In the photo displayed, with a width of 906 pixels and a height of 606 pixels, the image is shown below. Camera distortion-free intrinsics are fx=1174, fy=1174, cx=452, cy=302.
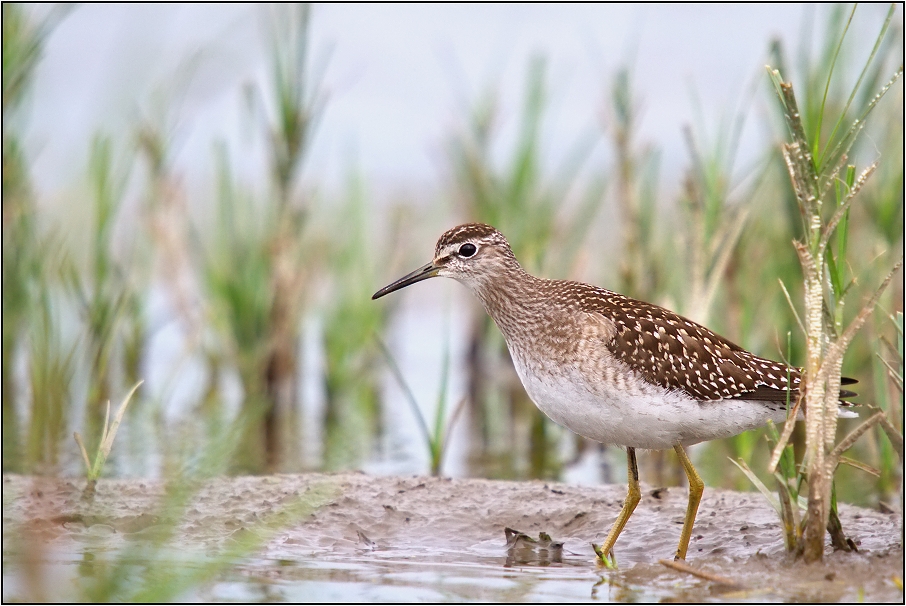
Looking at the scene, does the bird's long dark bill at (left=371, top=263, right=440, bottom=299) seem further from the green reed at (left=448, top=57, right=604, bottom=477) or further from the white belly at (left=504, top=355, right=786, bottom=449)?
the green reed at (left=448, top=57, right=604, bottom=477)

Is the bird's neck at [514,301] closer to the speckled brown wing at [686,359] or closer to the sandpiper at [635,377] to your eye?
the sandpiper at [635,377]

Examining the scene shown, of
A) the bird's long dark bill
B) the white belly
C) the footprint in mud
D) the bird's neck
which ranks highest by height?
the bird's long dark bill

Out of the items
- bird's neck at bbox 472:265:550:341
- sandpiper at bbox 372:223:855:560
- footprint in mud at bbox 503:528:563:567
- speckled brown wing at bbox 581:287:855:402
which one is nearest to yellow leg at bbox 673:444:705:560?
sandpiper at bbox 372:223:855:560

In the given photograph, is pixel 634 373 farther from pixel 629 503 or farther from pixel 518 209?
pixel 518 209

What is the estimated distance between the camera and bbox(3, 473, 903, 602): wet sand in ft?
16.8

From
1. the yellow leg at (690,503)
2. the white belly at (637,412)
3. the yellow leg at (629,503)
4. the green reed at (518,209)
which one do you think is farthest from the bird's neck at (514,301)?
the green reed at (518,209)

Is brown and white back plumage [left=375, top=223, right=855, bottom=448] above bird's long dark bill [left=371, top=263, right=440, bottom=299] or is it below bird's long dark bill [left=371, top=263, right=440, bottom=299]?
below

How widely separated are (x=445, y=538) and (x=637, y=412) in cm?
135

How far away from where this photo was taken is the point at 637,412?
5.68m

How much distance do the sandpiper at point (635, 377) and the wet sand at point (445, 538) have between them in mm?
374

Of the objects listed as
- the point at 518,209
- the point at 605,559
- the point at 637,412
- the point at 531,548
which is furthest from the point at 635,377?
the point at 518,209

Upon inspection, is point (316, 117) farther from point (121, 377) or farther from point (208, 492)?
point (208, 492)

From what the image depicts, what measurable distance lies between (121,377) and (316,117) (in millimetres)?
2826

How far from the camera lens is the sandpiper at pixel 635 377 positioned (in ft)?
18.8
